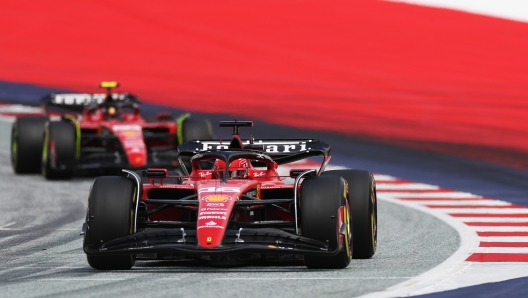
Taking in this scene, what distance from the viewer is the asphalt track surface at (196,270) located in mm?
11258

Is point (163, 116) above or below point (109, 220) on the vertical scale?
below

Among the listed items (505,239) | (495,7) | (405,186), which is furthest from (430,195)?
(495,7)

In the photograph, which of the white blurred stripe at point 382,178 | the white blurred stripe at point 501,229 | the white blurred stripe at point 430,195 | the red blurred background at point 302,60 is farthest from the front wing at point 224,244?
the red blurred background at point 302,60

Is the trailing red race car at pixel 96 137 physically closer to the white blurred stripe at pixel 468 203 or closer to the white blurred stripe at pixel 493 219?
the white blurred stripe at pixel 468 203

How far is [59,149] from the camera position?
23.2 metres

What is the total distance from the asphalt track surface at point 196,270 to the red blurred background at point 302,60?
11.0 metres

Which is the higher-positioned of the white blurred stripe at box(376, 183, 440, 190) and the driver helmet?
the driver helmet

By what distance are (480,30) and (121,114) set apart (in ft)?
46.1

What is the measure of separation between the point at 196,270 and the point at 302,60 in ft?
81.4

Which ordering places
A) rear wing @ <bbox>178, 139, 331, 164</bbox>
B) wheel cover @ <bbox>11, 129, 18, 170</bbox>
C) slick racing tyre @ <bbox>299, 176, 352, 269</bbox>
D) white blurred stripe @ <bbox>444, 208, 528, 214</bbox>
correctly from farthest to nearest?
wheel cover @ <bbox>11, 129, 18, 170</bbox>
white blurred stripe @ <bbox>444, 208, 528, 214</bbox>
rear wing @ <bbox>178, 139, 331, 164</bbox>
slick racing tyre @ <bbox>299, 176, 352, 269</bbox>

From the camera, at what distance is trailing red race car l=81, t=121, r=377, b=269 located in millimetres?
12312

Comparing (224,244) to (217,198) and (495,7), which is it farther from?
(495,7)

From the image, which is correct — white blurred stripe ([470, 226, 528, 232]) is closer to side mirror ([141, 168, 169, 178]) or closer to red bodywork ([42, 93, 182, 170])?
side mirror ([141, 168, 169, 178])

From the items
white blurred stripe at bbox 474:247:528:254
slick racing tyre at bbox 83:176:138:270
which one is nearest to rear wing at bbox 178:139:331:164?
slick racing tyre at bbox 83:176:138:270
